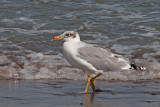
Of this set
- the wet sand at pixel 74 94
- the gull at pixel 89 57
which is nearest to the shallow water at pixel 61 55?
the wet sand at pixel 74 94

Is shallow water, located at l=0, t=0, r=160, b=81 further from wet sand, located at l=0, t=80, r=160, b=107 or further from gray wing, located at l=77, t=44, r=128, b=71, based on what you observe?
gray wing, located at l=77, t=44, r=128, b=71

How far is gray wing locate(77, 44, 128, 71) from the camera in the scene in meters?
5.55

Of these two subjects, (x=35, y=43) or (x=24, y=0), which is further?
(x=24, y=0)

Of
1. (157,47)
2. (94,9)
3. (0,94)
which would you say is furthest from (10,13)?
(0,94)

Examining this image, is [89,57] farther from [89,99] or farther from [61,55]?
[61,55]

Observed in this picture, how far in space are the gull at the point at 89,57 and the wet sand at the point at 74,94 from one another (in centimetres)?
36

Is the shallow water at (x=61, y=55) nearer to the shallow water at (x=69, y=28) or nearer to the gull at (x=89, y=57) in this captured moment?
the shallow water at (x=69, y=28)

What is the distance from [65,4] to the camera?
1256cm

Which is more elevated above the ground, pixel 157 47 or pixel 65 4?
pixel 65 4

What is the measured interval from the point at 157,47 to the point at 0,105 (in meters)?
4.95

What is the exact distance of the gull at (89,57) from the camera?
5477 mm

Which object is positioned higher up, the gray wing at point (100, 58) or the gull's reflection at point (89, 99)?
the gray wing at point (100, 58)

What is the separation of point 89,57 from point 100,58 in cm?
19

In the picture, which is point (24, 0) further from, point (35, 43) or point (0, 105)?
point (0, 105)
